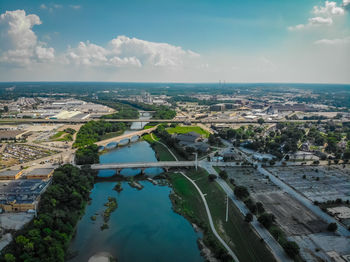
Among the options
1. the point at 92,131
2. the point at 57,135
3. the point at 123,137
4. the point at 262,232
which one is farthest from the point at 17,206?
the point at 92,131

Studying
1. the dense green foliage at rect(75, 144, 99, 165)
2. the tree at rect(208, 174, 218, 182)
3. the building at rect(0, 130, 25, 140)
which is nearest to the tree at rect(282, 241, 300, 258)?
the tree at rect(208, 174, 218, 182)

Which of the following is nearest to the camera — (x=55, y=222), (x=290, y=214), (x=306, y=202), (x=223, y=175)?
(x=55, y=222)

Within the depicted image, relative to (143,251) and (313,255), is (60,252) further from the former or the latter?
(313,255)

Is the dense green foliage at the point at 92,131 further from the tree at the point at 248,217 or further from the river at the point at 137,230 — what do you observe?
the tree at the point at 248,217

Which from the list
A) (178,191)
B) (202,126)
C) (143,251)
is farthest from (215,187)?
(202,126)

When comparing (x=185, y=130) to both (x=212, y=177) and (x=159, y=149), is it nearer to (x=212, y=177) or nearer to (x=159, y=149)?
(x=159, y=149)

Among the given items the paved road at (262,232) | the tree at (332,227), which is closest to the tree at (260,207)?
the paved road at (262,232)
